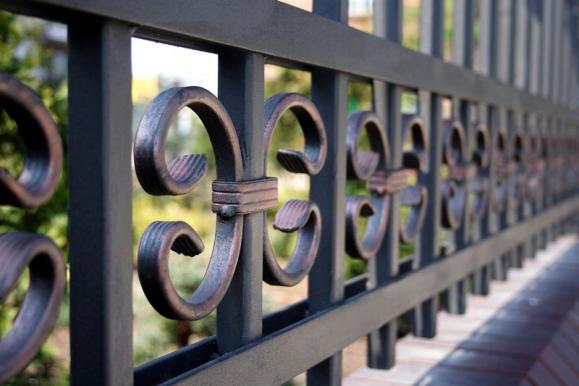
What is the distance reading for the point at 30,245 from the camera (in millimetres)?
641

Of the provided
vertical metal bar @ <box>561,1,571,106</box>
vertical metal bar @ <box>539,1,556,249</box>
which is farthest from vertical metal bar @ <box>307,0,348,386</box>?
vertical metal bar @ <box>561,1,571,106</box>

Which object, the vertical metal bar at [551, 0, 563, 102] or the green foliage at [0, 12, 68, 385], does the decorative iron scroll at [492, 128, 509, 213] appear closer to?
the vertical metal bar at [551, 0, 563, 102]

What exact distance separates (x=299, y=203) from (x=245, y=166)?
139 millimetres

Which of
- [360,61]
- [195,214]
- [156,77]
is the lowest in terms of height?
[195,214]

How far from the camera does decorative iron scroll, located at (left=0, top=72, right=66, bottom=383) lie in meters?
0.63

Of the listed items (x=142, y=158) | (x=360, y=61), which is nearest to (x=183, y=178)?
(x=142, y=158)

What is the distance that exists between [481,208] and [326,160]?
3.56 ft

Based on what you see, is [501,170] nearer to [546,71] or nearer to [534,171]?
[534,171]

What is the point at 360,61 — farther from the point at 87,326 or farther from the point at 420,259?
the point at 87,326

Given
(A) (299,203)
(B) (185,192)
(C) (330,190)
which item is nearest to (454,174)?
(C) (330,190)

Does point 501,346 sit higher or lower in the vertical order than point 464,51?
lower

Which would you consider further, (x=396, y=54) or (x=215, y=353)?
(x=396, y=54)

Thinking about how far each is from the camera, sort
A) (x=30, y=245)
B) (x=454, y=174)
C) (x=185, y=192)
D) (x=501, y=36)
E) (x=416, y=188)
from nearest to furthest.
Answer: (x=30, y=245) < (x=185, y=192) < (x=416, y=188) < (x=454, y=174) < (x=501, y=36)

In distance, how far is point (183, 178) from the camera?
826 mm
